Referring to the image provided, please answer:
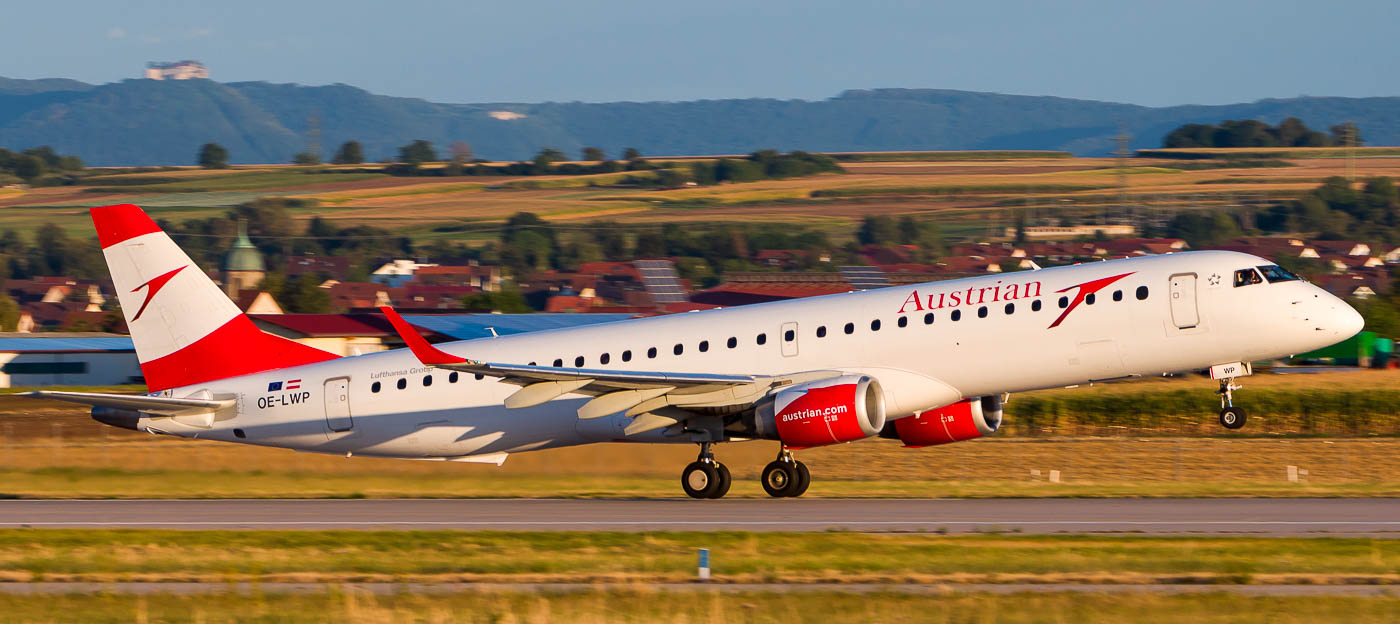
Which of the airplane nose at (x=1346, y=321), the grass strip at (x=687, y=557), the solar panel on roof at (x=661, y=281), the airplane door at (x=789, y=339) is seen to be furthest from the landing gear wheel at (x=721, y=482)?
the solar panel on roof at (x=661, y=281)

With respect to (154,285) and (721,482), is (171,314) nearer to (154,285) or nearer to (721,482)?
(154,285)

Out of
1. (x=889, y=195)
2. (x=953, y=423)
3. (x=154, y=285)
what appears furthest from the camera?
(x=889, y=195)

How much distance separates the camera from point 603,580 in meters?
18.9

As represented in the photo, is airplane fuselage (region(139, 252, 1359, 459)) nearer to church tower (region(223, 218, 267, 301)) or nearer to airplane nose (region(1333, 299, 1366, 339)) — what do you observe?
airplane nose (region(1333, 299, 1366, 339))

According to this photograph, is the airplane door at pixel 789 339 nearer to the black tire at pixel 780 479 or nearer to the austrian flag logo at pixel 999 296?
the austrian flag logo at pixel 999 296

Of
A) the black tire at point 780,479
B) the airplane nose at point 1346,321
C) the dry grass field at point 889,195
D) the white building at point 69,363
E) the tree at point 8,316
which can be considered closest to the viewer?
the airplane nose at point 1346,321

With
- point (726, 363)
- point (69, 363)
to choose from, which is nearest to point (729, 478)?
point (726, 363)

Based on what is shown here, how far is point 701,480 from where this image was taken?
30.3 m

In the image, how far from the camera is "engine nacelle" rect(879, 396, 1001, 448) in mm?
30406

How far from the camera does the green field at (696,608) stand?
15.8 meters

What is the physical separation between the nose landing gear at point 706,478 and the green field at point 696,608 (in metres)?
12.7

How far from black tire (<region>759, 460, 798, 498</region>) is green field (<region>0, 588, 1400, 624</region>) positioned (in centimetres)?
1257

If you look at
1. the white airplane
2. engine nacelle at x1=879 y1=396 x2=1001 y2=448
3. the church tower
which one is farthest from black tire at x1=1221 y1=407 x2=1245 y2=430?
the church tower

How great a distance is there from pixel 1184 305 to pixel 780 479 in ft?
27.4
